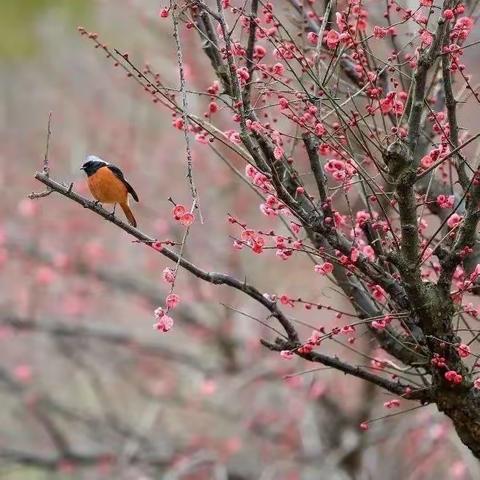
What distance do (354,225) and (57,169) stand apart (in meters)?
8.84

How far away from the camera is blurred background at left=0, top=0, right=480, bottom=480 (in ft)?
26.6

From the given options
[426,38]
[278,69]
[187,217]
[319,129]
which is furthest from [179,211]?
[426,38]

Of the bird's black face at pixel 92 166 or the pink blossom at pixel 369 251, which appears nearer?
the pink blossom at pixel 369 251

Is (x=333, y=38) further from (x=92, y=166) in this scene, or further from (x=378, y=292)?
(x=92, y=166)

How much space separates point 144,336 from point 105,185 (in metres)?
6.30

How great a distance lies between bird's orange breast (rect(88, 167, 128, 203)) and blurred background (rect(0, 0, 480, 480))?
3342 mm

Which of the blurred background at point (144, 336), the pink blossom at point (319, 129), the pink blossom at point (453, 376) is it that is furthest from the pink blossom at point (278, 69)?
the blurred background at point (144, 336)

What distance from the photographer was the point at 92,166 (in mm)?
4047

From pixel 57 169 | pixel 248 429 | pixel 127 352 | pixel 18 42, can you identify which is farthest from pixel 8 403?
pixel 18 42

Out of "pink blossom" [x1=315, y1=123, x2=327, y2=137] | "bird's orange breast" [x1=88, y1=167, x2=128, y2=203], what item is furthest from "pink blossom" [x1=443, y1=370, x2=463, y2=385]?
"bird's orange breast" [x1=88, y1=167, x2=128, y2=203]

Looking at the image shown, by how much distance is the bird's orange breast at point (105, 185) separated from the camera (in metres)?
3.98

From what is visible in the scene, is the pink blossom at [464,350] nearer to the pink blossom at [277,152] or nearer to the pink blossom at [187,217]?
the pink blossom at [277,152]

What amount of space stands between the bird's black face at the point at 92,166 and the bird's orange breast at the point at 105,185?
25 millimetres

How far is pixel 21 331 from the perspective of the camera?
9172 millimetres
